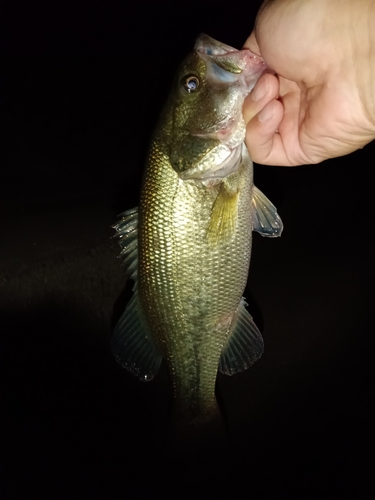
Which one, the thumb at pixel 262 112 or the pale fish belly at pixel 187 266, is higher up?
the thumb at pixel 262 112

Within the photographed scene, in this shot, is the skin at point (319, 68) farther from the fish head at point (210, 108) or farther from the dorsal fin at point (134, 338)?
the dorsal fin at point (134, 338)

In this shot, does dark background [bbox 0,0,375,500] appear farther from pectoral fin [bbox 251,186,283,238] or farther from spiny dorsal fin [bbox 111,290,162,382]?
pectoral fin [bbox 251,186,283,238]

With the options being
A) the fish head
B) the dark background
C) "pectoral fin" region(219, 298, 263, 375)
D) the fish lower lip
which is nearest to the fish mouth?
the fish head

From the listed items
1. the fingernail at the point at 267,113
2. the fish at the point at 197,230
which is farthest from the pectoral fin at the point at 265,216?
the fingernail at the point at 267,113

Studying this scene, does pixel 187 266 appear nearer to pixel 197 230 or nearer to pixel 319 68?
pixel 197 230

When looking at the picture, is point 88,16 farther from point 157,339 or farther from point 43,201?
point 157,339

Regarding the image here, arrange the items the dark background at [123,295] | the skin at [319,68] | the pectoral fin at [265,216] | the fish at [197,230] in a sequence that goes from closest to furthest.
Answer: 1. the skin at [319,68]
2. the fish at [197,230]
3. the pectoral fin at [265,216]
4. the dark background at [123,295]

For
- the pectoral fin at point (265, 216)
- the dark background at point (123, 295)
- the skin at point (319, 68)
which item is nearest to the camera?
the skin at point (319, 68)
